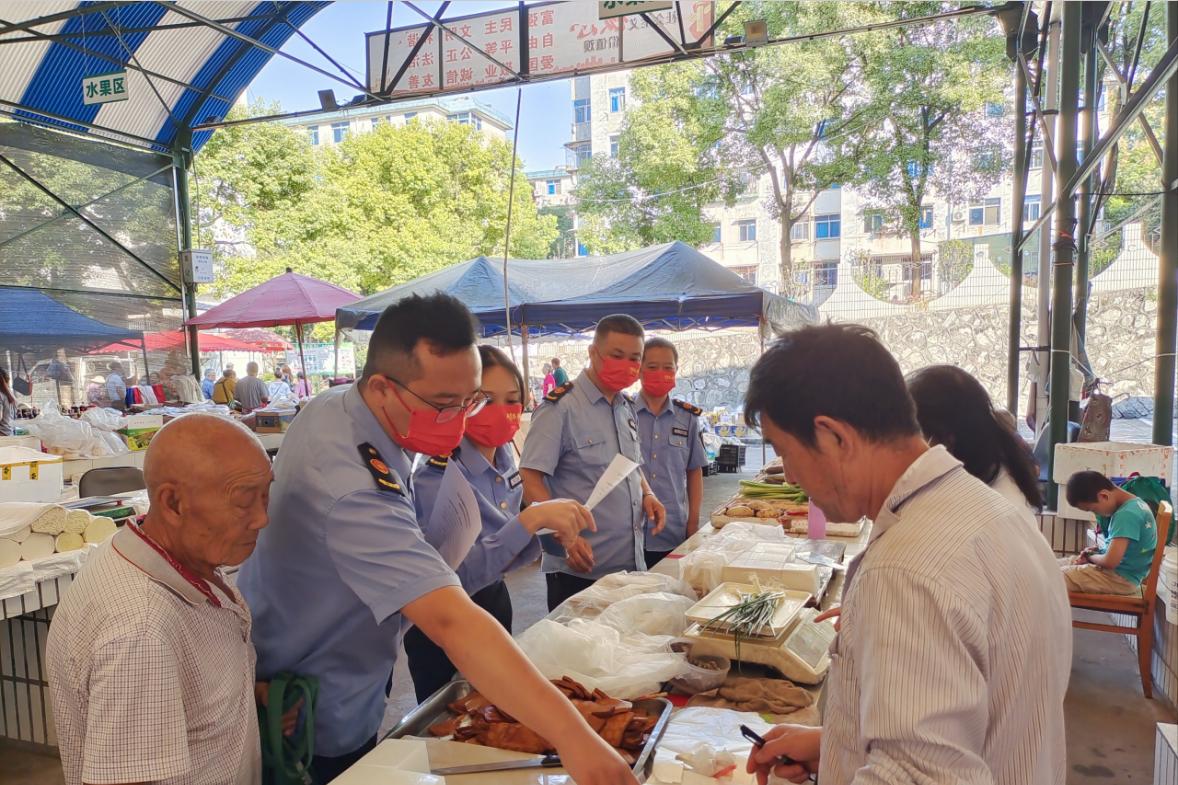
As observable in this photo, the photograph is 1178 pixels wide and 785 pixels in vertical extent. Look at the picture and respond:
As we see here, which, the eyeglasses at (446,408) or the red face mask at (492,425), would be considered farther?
the red face mask at (492,425)

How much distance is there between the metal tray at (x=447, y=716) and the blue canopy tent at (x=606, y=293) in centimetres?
523

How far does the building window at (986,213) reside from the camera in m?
16.1

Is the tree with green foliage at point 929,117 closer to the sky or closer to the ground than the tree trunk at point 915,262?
A: closer to the sky

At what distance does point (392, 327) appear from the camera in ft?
4.83

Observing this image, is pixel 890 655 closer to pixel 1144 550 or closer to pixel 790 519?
pixel 790 519

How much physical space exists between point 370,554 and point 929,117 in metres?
16.2

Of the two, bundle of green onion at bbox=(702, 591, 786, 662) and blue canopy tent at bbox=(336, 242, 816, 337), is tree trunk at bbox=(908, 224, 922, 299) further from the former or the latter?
bundle of green onion at bbox=(702, 591, 786, 662)

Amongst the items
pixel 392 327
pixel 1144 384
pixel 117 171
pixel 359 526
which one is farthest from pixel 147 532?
pixel 1144 384

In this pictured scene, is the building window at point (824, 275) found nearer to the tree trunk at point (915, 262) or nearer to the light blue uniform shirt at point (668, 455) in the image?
the tree trunk at point (915, 262)

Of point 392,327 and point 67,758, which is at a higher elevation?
point 392,327

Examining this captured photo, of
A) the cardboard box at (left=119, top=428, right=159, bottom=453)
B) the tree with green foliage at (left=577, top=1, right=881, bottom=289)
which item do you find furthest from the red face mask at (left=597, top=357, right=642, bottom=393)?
the tree with green foliage at (left=577, top=1, right=881, bottom=289)

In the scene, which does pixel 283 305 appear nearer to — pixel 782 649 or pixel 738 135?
pixel 782 649

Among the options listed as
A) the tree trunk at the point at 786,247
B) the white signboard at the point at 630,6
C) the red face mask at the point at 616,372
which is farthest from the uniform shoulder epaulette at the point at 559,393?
the tree trunk at the point at 786,247

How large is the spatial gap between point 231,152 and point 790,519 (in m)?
16.7
